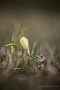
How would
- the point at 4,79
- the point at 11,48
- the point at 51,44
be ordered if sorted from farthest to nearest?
the point at 51,44, the point at 11,48, the point at 4,79

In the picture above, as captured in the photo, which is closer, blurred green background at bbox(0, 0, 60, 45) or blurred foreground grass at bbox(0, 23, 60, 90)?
blurred foreground grass at bbox(0, 23, 60, 90)

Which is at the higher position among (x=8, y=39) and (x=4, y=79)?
(x=8, y=39)

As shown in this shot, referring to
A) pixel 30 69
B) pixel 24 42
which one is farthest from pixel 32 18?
pixel 30 69

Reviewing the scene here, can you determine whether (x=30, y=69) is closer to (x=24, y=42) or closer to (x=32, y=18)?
(x=24, y=42)

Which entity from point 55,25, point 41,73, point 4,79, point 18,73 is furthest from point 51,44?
point 4,79

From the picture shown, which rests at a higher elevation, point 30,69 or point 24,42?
point 24,42

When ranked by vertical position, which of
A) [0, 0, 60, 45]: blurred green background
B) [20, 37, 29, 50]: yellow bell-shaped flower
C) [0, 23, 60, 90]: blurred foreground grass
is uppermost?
[0, 0, 60, 45]: blurred green background

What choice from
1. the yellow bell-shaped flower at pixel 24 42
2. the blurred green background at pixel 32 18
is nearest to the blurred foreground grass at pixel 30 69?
the yellow bell-shaped flower at pixel 24 42

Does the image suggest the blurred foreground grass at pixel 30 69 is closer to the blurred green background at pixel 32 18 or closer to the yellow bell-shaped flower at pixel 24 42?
the yellow bell-shaped flower at pixel 24 42

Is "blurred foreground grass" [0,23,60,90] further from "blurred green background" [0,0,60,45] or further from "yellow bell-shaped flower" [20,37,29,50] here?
"blurred green background" [0,0,60,45]

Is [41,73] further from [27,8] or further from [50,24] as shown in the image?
[27,8]

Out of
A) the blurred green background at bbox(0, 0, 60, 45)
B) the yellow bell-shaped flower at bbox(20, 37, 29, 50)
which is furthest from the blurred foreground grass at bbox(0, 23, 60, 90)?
the blurred green background at bbox(0, 0, 60, 45)
